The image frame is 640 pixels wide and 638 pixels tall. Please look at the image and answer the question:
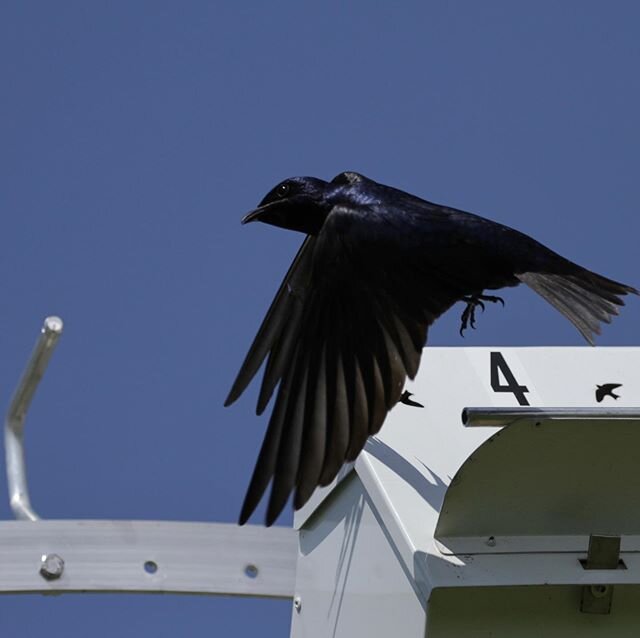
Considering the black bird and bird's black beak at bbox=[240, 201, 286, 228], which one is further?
bird's black beak at bbox=[240, 201, 286, 228]

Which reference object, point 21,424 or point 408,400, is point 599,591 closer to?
point 408,400

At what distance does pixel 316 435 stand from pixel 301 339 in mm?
371

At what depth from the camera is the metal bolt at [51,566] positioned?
259cm

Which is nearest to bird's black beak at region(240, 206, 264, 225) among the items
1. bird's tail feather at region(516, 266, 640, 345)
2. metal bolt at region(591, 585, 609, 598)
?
bird's tail feather at region(516, 266, 640, 345)

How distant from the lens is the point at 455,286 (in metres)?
2.93

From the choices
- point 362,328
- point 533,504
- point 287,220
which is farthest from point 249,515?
point 287,220

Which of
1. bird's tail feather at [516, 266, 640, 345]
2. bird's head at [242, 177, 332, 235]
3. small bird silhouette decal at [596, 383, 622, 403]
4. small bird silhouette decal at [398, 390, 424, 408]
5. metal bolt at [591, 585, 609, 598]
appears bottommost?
metal bolt at [591, 585, 609, 598]

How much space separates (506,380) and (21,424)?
713 millimetres

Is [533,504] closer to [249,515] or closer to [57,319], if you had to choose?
[249,515]

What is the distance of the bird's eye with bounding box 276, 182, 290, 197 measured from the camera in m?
3.52

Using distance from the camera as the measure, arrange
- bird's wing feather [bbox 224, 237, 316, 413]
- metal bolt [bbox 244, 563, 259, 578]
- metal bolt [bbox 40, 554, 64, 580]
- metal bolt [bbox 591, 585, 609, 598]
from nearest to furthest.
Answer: metal bolt [bbox 591, 585, 609, 598] → metal bolt [bbox 40, 554, 64, 580] → metal bolt [bbox 244, 563, 259, 578] → bird's wing feather [bbox 224, 237, 316, 413]

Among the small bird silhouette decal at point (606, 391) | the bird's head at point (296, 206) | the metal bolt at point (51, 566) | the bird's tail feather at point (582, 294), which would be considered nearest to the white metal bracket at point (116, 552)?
the metal bolt at point (51, 566)

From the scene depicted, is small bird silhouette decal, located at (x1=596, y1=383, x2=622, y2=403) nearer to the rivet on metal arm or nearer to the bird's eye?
the rivet on metal arm

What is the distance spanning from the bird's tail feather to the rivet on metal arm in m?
0.87
